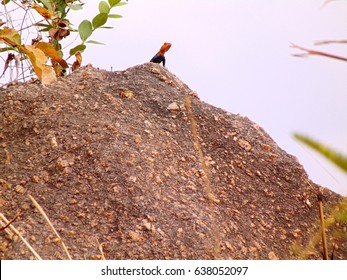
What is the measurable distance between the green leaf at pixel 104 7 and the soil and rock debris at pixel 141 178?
29 centimetres

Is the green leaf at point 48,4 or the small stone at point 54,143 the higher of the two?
the green leaf at point 48,4

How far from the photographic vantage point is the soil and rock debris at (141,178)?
1.42 meters

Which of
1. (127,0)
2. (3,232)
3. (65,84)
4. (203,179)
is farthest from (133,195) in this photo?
(127,0)

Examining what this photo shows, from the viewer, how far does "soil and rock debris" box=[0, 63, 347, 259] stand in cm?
142

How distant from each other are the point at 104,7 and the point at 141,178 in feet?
2.97

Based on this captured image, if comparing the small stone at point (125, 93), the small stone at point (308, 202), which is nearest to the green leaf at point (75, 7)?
the small stone at point (125, 93)

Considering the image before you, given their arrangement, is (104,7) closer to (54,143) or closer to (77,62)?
(77,62)

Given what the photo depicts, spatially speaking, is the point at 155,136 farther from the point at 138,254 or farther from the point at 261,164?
the point at 138,254

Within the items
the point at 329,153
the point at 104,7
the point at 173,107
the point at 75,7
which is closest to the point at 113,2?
the point at 104,7

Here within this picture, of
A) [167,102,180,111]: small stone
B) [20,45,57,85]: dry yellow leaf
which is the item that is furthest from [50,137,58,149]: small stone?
[167,102,180,111]: small stone

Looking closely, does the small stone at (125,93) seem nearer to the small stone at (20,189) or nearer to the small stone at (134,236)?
the small stone at (20,189)

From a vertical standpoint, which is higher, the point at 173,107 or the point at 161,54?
the point at 161,54

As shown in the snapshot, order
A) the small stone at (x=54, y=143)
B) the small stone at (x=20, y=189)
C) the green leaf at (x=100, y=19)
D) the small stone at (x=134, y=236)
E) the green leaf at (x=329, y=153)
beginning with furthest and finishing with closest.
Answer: the green leaf at (x=100, y=19) → the small stone at (x=54, y=143) → the small stone at (x=20, y=189) → the small stone at (x=134, y=236) → the green leaf at (x=329, y=153)

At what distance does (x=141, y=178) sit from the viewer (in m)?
1.58
